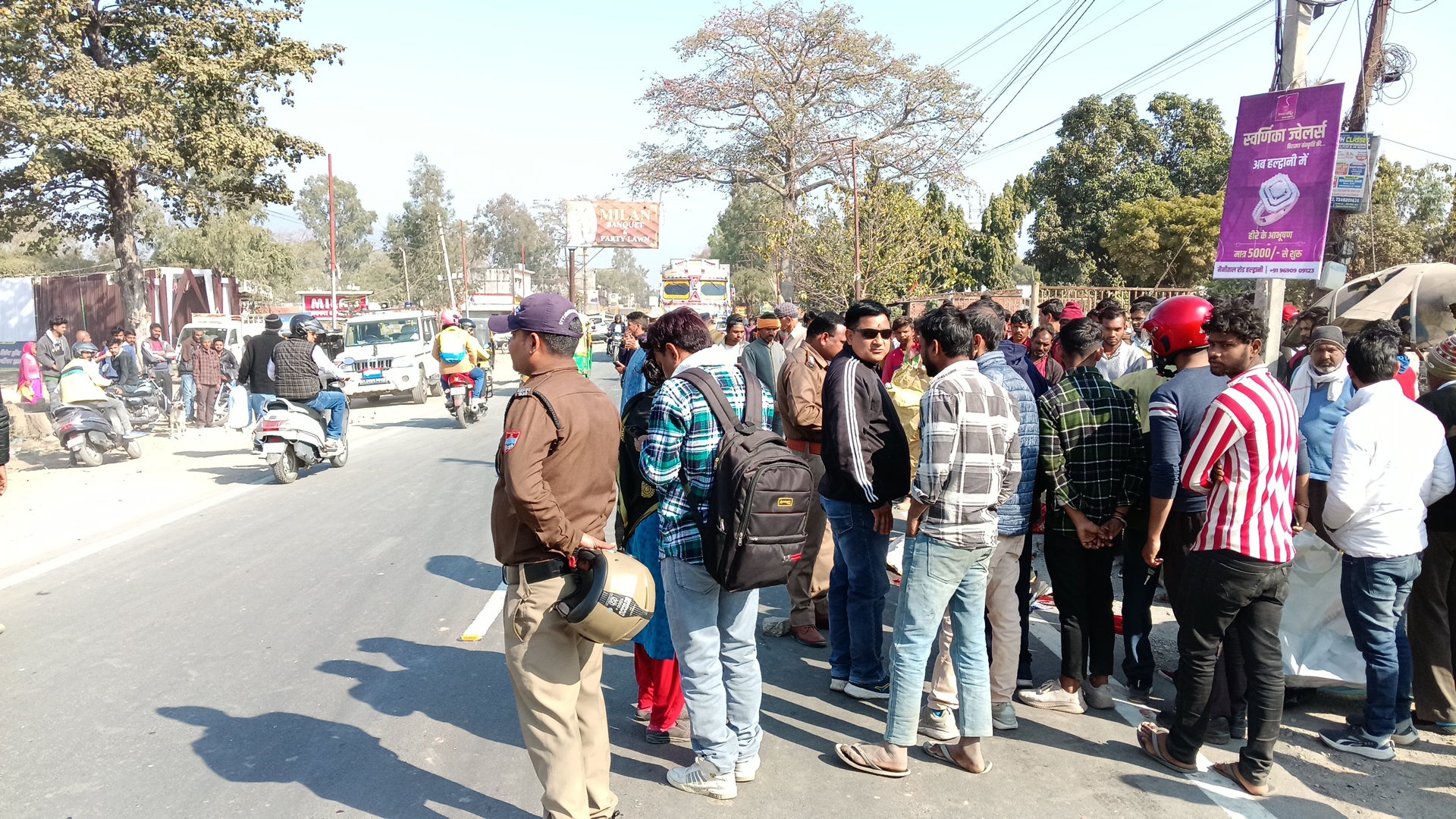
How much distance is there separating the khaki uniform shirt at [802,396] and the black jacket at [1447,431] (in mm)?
2940

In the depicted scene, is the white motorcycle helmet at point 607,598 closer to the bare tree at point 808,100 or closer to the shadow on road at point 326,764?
the shadow on road at point 326,764

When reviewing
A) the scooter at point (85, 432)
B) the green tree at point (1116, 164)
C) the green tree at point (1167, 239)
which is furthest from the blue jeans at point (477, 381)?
the green tree at point (1116, 164)

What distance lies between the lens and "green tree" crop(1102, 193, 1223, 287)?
28.4 m

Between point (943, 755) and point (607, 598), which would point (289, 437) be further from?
point (943, 755)

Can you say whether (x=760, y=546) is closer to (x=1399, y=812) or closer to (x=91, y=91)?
(x=1399, y=812)

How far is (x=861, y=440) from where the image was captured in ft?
14.4

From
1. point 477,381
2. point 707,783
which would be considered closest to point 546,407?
point 707,783

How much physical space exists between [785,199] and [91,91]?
2069cm

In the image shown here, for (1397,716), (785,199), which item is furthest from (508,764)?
(785,199)

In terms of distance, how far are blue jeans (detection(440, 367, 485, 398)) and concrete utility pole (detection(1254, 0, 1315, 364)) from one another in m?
11.9

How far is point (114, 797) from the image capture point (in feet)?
11.9

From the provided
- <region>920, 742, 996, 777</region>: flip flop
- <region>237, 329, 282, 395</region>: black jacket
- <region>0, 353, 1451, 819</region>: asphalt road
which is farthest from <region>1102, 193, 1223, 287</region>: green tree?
<region>920, 742, 996, 777</region>: flip flop

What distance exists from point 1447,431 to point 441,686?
5.01 meters

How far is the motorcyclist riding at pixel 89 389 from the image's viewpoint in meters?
11.5
